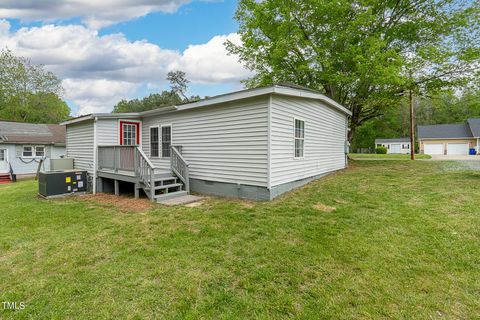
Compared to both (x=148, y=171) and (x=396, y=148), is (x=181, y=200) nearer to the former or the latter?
(x=148, y=171)

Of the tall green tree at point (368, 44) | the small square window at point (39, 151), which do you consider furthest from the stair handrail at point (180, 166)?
the small square window at point (39, 151)

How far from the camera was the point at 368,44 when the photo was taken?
11664 mm

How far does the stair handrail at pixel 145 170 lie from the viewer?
6.63 m

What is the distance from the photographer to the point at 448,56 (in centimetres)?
1181

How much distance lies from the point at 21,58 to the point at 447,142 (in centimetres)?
5064

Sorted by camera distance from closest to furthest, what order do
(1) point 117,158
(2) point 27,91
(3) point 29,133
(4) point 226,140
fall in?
(4) point 226,140 → (1) point 117,158 → (3) point 29,133 → (2) point 27,91

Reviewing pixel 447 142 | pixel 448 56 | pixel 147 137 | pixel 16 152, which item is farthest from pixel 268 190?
pixel 447 142

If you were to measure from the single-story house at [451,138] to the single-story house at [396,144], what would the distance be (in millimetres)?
4414

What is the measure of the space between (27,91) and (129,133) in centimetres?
2629

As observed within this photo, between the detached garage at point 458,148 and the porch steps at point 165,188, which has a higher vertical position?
the detached garage at point 458,148

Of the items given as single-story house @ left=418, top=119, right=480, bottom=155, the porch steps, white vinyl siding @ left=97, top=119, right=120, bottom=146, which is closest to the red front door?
white vinyl siding @ left=97, top=119, right=120, bottom=146

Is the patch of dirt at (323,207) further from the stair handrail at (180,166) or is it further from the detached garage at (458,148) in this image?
the detached garage at (458,148)

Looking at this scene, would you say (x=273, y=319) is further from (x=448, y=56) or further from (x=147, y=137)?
(x=448, y=56)

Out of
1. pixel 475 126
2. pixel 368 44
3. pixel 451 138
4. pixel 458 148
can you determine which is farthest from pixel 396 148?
pixel 368 44
